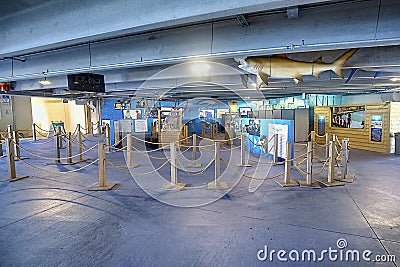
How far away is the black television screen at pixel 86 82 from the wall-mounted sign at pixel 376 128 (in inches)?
402

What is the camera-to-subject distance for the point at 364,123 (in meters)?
9.80

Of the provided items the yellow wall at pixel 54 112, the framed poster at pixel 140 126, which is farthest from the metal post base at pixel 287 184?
the yellow wall at pixel 54 112

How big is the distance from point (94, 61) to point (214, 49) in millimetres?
2463

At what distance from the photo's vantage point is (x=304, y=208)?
389 cm

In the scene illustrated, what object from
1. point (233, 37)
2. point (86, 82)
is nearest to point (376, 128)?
point (233, 37)

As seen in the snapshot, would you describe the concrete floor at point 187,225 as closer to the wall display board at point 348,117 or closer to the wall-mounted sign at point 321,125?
the wall display board at point 348,117

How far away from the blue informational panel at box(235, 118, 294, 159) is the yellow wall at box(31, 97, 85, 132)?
15917 mm

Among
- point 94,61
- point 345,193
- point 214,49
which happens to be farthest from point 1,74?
point 345,193

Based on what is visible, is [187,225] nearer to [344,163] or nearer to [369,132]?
[344,163]

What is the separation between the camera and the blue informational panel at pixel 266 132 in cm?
671

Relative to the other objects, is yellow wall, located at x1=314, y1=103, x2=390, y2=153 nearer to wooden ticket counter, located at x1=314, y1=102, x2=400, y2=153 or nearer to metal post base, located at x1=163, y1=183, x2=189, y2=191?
wooden ticket counter, located at x1=314, y1=102, x2=400, y2=153

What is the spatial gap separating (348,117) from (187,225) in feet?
33.9

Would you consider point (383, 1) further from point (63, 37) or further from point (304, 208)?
point (63, 37)

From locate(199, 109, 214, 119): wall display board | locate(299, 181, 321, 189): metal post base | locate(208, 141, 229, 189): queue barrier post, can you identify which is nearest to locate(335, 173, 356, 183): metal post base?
locate(299, 181, 321, 189): metal post base
